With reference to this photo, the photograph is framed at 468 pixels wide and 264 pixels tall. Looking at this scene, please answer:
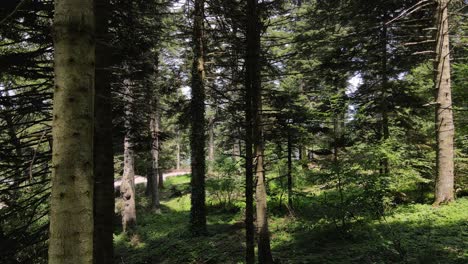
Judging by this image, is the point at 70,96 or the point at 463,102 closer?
the point at 70,96

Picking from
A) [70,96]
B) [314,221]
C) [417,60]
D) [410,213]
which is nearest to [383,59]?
[417,60]

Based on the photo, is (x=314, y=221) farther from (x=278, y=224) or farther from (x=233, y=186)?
(x=233, y=186)

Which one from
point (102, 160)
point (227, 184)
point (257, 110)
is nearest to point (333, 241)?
point (257, 110)

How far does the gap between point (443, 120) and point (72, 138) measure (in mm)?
10177

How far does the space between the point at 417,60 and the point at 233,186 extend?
9.80m

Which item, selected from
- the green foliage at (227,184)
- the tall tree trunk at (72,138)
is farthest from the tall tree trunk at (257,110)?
the green foliage at (227,184)

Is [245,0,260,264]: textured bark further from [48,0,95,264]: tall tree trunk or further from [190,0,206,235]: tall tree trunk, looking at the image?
[48,0,95,264]: tall tree trunk

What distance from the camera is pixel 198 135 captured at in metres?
10.9

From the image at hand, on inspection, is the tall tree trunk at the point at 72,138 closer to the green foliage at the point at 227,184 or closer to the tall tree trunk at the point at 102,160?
the tall tree trunk at the point at 102,160

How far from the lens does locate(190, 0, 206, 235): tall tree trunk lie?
36.7 feet

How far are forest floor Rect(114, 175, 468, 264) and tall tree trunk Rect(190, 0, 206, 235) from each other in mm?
724

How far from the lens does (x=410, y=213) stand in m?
9.55

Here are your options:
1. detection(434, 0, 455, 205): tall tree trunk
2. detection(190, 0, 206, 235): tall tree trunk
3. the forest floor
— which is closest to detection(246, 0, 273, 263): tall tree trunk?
the forest floor

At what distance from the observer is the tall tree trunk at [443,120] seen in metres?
9.27
